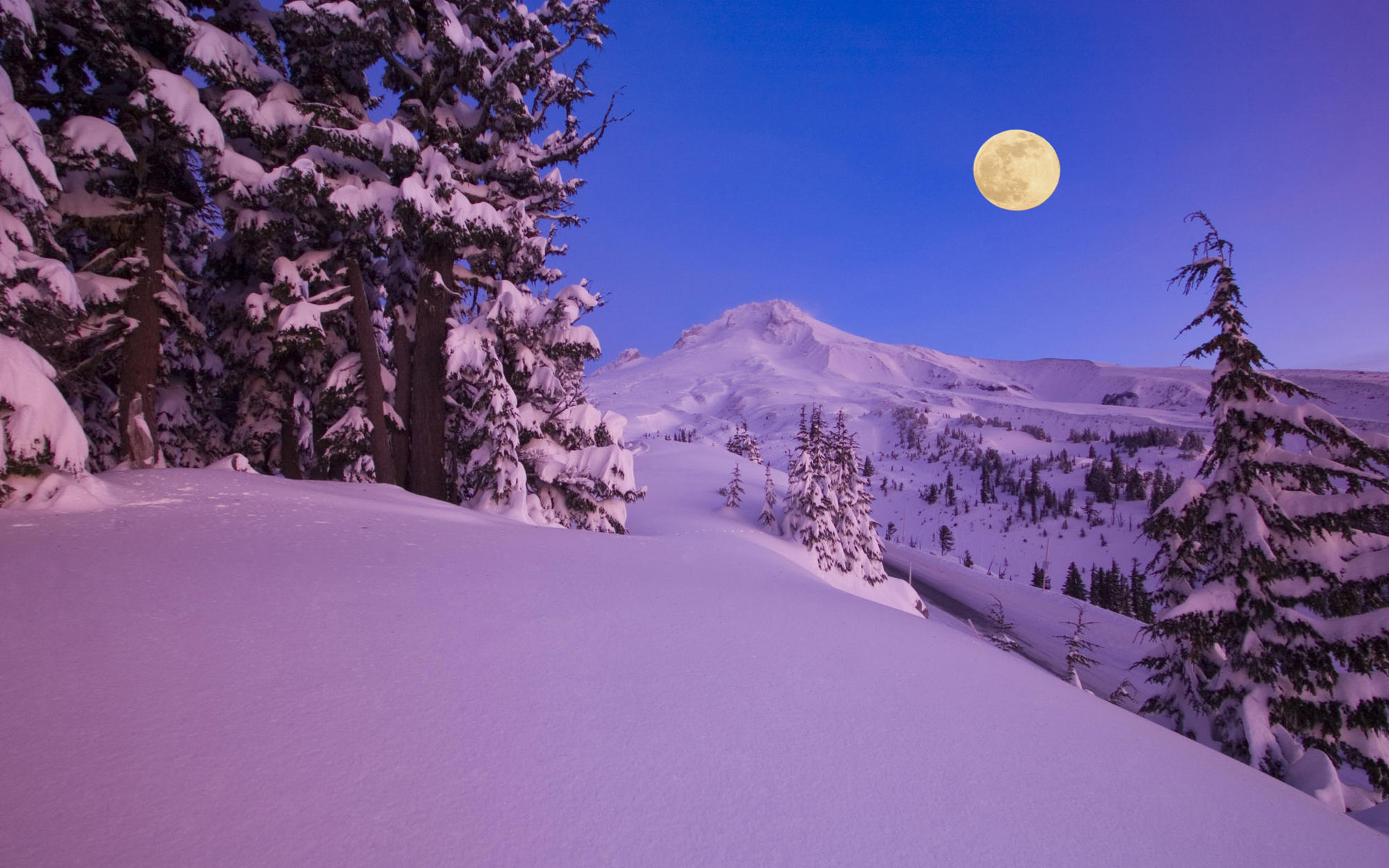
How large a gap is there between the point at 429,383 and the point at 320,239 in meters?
3.56

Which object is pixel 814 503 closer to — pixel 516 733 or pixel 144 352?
pixel 144 352

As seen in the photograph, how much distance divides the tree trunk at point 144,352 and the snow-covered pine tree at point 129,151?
0.02 metres

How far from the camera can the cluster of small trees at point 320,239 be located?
822 cm

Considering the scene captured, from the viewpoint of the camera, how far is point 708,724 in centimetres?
339

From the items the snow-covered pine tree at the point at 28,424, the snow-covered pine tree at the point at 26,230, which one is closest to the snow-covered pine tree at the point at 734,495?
the snow-covered pine tree at the point at 26,230

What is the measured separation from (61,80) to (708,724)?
45.0 ft

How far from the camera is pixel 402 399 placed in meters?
11.4

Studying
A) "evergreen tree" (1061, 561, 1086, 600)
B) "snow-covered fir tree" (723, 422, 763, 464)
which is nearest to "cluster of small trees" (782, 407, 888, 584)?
"snow-covered fir tree" (723, 422, 763, 464)

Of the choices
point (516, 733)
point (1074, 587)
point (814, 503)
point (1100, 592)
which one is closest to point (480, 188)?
point (516, 733)

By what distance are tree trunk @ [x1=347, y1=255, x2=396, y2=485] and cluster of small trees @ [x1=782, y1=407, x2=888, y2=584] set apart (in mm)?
20634

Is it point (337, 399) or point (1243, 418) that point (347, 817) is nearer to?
point (337, 399)

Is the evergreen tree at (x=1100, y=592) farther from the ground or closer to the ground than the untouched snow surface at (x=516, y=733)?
closer to the ground

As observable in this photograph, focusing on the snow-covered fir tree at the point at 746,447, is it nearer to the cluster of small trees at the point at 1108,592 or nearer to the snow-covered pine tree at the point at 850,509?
the snow-covered pine tree at the point at 850,509

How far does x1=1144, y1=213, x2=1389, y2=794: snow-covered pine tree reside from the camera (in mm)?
8359
